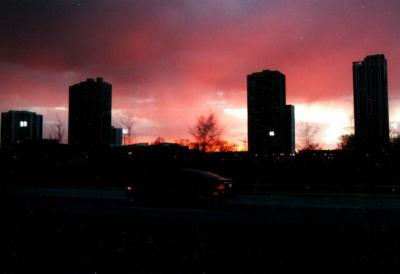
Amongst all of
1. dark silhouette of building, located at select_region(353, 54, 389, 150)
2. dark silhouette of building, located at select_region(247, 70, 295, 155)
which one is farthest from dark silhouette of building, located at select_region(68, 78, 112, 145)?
dark silhouette of building, located at select_region(353, 54, 389, 150)

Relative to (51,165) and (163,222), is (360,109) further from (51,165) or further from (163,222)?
(163,222)

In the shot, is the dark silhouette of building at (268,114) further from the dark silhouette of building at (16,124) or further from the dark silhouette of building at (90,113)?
the dark silhouette of building at (16,124)

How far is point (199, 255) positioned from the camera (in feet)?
23.7

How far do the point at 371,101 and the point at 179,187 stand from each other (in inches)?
3382

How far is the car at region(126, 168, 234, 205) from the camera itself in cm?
1498

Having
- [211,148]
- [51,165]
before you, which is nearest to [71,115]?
[211,148]

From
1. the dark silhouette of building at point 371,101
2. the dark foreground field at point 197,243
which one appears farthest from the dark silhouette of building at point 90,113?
the dark foreground field at point 197,243

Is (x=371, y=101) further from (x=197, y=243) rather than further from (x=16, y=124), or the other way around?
(x=197, y=243)

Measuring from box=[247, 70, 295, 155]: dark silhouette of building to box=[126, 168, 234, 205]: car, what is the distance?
60126 millimetres

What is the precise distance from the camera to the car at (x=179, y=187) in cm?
1498

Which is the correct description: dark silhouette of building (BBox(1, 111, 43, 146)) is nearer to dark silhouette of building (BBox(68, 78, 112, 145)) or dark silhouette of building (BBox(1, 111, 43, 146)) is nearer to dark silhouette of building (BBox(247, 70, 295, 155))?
dark silhouette of building (BBox(68, 78, 112, 145))

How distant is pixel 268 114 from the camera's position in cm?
9769

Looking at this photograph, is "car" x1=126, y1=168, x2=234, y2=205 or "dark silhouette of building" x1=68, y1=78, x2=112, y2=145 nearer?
"car" x1=126, y1=168, x2=234, y2=205

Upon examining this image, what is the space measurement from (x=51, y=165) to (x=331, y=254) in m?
33.6
